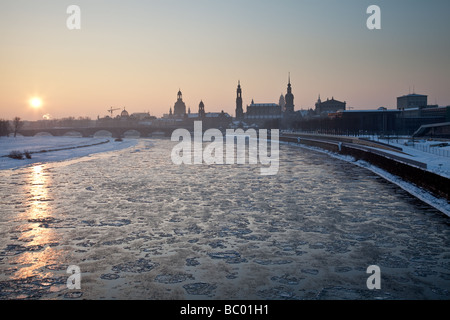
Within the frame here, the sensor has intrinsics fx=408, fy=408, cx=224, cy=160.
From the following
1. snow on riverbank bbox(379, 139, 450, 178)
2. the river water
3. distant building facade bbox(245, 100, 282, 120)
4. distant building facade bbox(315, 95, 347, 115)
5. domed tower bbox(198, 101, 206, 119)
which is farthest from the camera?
distant building facade bbox(245, 100, 282, 120)

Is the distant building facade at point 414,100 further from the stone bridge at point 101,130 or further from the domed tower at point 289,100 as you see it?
the stone bridge at point 101,130

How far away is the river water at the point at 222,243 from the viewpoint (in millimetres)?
8188

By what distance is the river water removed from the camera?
8.19 m

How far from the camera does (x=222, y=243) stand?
11.4 metres

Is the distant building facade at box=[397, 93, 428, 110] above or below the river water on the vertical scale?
above

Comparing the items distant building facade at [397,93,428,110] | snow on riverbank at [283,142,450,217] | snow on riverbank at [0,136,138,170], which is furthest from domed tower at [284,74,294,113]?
snow on riverbank at [283,142,450,217]

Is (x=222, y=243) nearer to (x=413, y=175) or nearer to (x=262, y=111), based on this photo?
(x=413, y=175)

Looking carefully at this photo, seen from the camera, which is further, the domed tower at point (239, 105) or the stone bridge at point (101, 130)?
the domed tower at point (239, 105)

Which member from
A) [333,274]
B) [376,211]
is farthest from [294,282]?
[376,211]

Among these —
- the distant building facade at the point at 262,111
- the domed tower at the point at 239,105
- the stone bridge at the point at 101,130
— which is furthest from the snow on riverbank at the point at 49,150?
the distant building facade at the point at 262,111

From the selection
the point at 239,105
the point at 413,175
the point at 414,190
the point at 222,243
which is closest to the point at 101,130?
the point at 239,105

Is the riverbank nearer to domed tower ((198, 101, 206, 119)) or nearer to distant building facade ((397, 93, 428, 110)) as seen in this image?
domed tower ((198, 101, 206, 119))

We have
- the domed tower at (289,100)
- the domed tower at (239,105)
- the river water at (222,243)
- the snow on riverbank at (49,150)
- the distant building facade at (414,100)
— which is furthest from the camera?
the domed tower at (239,105)
